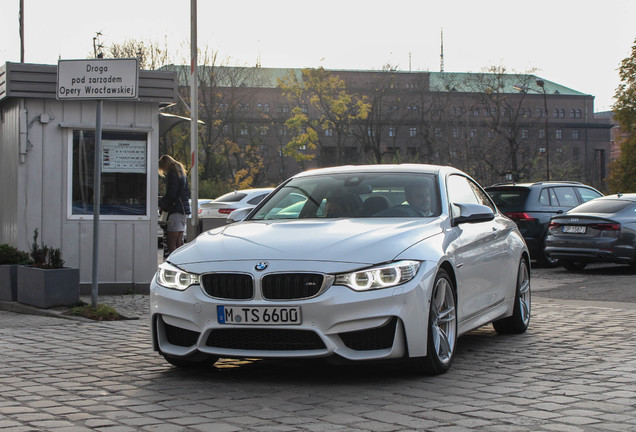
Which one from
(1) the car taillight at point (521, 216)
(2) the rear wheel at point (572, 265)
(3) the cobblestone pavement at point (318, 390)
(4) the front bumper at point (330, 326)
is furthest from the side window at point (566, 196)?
(4) the front bumper at point (330, 326)

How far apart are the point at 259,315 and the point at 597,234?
39.9ft

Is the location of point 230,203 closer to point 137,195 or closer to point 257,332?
point 137,195

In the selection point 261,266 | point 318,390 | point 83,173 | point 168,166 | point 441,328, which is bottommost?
point 318,390

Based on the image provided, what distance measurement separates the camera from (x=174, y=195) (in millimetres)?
13969

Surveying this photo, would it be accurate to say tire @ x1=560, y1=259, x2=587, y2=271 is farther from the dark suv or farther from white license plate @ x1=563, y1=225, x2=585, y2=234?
white license plate @ x1=563, y1=225, x2=585, y2=234

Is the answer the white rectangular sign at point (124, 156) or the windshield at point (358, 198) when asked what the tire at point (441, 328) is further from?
the white rectangular sign at point (124, 156)

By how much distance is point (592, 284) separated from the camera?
49.6 ft

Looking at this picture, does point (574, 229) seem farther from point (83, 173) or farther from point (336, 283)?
point (336, 283)

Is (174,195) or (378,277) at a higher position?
(174,195)

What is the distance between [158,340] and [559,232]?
12052 mm

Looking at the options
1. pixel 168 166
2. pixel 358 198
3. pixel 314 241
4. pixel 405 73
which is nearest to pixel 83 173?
pixel 168 166

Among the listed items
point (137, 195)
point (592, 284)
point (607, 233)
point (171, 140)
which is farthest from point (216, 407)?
point (171, 140)

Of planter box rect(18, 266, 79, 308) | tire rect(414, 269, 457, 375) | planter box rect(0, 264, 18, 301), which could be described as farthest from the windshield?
planter box rect(0, 264, 18, 301)

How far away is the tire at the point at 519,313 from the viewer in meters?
8.65
